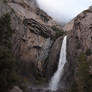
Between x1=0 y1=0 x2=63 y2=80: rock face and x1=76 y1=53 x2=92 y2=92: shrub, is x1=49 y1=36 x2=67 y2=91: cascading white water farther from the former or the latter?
x1=76 y1=53 x2=92 y2=92: shrub

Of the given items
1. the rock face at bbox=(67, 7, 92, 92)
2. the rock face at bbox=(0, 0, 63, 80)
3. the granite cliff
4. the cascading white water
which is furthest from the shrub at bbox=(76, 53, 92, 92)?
the rock face at bbox=(0, 0, 63, 80)

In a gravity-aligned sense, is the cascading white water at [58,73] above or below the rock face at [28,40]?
below

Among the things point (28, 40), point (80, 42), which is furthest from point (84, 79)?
point (28, 40)

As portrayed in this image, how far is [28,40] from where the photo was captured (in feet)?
140

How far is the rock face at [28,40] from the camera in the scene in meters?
39.1

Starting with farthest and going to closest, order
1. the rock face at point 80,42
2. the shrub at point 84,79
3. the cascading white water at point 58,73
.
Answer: the cascading white water at point 58,73 → the rock face at point 80,42 → the shrub at point 84,79

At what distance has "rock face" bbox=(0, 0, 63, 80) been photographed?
39062 mm

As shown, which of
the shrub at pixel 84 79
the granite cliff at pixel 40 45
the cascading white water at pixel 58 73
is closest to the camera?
the shrub at pixel 84 79

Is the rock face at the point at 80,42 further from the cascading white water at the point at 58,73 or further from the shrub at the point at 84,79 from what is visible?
the shrub at the point at 84,79

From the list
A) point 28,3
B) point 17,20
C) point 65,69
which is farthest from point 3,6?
point 65,69

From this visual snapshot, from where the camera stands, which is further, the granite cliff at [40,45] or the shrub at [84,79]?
the granite cliff at [40,45]

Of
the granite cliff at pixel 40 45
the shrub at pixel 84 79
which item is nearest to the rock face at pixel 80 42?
the granite cliff at pixel 40 45

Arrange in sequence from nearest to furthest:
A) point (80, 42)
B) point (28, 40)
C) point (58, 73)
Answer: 1. point (80, 42)
2. point (58, 73)
3. point (28, 40)

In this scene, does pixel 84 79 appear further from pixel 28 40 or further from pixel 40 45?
pixel 40 45
